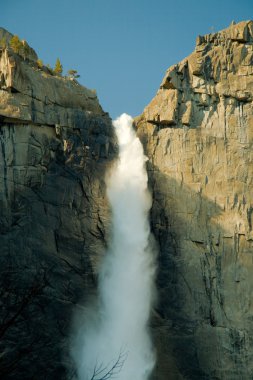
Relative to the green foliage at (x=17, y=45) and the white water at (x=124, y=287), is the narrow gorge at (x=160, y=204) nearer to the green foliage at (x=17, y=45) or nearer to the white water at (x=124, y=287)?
the white water at (x=124, y=287)

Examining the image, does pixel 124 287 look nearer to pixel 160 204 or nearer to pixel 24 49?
pixel 160 204

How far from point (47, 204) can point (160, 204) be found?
6082 mm

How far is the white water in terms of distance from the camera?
28750 mm

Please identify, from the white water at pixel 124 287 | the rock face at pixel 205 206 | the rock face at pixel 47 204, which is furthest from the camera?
the rock face at pixel 205 206

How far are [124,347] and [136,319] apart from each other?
4.82 ft

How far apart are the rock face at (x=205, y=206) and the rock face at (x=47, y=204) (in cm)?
326

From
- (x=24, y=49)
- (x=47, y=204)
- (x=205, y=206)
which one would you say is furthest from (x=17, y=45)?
(x=205, y=206)

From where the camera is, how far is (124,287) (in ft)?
102

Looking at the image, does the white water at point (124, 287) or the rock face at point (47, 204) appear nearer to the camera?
the rock face at point (47, 204)

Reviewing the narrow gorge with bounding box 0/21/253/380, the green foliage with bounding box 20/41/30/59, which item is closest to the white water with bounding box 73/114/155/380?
the narrow gorge with bounding box 0/21/253/380

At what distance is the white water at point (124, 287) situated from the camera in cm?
2875

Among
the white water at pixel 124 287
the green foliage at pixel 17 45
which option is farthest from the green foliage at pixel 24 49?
the white water at pixel 124 287

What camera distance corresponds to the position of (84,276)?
29.0 meters

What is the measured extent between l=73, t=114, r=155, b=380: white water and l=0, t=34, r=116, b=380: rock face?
3.08 feet
